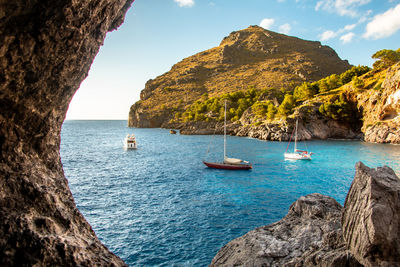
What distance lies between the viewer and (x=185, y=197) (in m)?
27.5

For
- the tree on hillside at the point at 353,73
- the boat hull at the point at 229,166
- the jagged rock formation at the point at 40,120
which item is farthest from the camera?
the tree on hillside at the point at 353,73

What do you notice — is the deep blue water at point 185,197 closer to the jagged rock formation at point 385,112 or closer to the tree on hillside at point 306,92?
the jagged rock formation at point 385,112

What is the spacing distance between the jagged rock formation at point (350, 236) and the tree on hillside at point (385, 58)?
11156cm

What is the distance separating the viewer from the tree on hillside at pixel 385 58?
8962 cm

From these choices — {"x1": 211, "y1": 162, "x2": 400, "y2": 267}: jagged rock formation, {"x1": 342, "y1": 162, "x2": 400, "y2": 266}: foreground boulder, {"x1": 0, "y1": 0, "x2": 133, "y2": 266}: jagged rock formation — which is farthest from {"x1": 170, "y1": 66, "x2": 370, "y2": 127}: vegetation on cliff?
{"x1": 0, "y1": 0, "x2": 133, "y2": 266}: jagged rock formation

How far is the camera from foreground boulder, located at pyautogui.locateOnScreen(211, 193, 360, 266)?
7.33 meters

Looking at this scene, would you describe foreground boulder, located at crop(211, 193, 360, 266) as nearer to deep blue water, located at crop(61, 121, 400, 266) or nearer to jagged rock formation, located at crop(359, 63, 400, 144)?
deep blue water, located at crop(61, 121, 400, 266)

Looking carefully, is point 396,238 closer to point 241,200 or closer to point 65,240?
point 65,240

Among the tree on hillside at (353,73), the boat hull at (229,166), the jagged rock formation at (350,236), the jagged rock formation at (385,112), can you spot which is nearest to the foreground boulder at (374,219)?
the jagged rock formation at (350,236)

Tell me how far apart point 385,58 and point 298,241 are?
11534cm

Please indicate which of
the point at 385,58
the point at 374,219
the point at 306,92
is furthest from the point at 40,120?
the point at 385,58

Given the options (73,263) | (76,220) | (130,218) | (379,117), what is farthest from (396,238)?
(379,117)

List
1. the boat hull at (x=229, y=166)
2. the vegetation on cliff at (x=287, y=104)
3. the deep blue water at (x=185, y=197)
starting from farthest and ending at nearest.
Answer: the vegetation on cliff at (x=287, y=104) → the boat hull at (x=229, y=166) → the deep blue water at (x=185, y=197)

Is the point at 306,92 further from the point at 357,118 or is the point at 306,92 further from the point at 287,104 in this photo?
the point at 357,118
